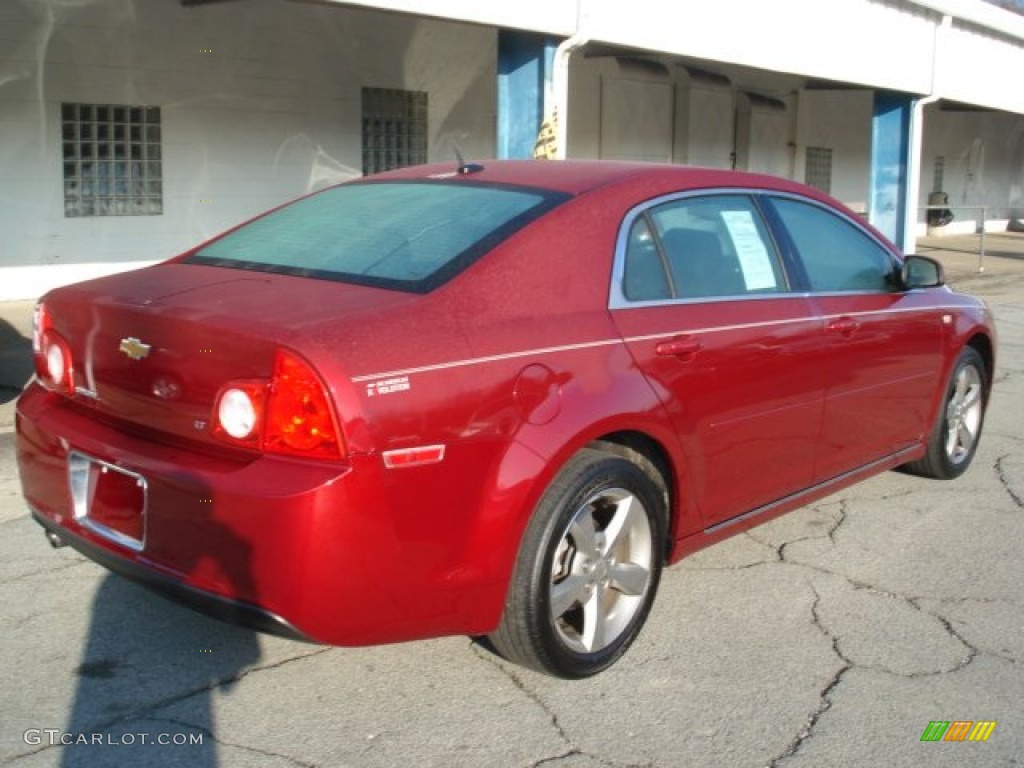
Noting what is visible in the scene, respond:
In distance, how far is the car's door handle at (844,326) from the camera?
476cm

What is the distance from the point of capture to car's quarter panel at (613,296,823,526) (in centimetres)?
396

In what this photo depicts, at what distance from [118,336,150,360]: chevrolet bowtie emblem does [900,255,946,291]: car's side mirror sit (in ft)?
11.4

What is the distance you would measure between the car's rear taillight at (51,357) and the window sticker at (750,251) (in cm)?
242

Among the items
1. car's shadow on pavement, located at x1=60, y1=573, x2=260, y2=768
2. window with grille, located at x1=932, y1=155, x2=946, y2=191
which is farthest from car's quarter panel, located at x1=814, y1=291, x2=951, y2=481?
window with grille, located at x1=932, y1=155, x2=946, y2=191

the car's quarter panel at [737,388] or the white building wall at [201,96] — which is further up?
the white building wall at [201,96]

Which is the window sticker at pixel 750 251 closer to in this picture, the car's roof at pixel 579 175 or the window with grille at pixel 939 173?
the car's roof at pixel 579 175

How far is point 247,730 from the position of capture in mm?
3402

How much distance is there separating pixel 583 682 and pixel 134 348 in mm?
1757

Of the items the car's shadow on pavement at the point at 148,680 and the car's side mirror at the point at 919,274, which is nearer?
the car's shadow on pavement at the point at 148,680

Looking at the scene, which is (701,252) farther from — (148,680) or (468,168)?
(148,680)

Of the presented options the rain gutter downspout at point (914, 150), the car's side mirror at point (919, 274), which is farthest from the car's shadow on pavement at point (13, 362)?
the rain gutter downspout at point (914, 150)

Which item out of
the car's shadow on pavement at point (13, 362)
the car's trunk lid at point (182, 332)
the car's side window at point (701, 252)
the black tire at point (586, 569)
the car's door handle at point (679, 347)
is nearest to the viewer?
the car's trunk lid at point (182, 332)

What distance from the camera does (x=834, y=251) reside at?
508cm

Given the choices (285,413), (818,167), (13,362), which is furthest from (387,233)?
(818,167)
